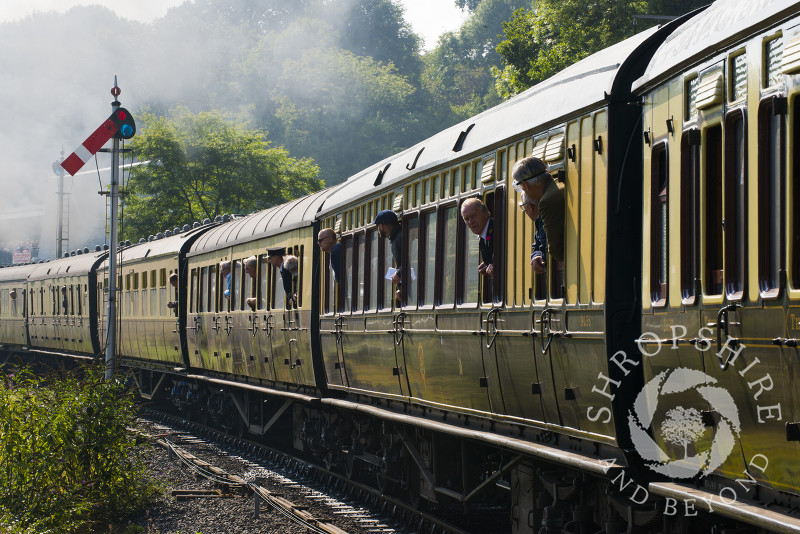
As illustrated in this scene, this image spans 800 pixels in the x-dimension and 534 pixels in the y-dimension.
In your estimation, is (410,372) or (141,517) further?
(141,517)

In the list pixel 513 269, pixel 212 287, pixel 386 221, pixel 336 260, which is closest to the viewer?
pixel 513 269

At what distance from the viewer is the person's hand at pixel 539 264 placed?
24.9ft

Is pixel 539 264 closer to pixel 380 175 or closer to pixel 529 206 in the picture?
pixel 529 206

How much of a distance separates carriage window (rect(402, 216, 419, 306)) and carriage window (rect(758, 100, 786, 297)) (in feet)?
18.6

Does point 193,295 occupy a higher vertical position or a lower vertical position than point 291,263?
lower

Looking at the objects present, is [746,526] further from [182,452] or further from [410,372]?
[182,452]

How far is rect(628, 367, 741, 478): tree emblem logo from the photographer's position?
5426mm

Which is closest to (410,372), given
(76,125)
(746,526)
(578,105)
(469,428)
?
(469,428)

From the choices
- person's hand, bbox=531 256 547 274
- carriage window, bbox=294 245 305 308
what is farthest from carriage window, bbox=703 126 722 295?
carriage window, bbox=294 245 305 308

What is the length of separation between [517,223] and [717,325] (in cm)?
290

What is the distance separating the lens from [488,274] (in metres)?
8.64

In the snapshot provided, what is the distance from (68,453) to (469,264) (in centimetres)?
514

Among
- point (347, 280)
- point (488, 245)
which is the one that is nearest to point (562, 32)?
point (347, 280)

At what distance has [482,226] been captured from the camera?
8648 mm
